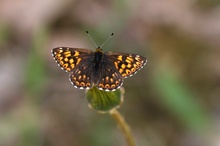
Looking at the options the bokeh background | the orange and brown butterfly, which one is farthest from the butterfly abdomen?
the bokeh background

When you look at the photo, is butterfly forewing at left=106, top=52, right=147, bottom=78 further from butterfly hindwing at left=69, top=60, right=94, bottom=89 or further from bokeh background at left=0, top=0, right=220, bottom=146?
bokeh background at left=0, top=0, right=220, bottom=146

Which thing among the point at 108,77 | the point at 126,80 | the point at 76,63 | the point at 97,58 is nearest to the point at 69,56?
the point at 76,63

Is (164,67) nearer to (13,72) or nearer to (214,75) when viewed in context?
(214,75)

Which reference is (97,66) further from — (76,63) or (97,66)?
(76,63)

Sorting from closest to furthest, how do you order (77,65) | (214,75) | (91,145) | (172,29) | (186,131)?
1. (77,65)
2. (91,145)
3. (186,131)
4. (214,75)
5. (172,29)

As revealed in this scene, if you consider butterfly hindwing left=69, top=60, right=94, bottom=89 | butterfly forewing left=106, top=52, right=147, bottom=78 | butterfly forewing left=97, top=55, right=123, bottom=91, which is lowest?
butterfly hindwing left=69, top=60, right=94, bottom=89

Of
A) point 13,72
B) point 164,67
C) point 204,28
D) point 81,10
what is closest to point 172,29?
point 204,28

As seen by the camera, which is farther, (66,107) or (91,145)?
(66,107)
